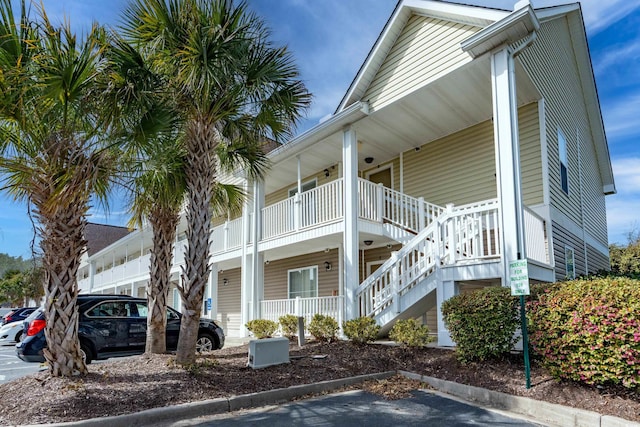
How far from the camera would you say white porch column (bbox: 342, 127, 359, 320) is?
430 inches

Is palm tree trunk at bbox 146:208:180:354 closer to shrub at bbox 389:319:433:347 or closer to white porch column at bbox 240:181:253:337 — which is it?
shrub at bbox 389:319:433:347

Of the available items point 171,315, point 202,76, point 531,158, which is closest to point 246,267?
point 171,315

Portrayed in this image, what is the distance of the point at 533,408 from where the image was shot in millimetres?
5641

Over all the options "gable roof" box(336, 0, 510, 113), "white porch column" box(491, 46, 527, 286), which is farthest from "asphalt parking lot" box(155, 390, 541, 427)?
"gable roof" box(336, 0, 510, 113)

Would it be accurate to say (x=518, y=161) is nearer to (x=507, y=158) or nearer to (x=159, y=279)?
(x=507, y=158)

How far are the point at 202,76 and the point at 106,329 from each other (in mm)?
6393

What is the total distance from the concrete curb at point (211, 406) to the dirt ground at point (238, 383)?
0.18 meters

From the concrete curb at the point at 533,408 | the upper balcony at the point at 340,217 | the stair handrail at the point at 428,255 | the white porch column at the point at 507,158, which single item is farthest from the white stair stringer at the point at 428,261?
the concrete curb at the point at 533,408

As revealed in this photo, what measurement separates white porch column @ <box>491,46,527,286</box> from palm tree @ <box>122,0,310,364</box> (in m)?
4.00

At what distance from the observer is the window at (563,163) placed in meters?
11.7

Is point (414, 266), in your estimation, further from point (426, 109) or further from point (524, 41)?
point (524, 41)

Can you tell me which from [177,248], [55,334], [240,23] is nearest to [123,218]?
[55,334]

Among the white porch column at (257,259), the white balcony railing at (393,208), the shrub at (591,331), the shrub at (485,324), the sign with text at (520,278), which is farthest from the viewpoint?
the white porch column at (257,259)

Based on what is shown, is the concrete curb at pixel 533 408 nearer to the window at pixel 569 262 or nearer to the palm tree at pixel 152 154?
the palm tree at pixel 152 154
